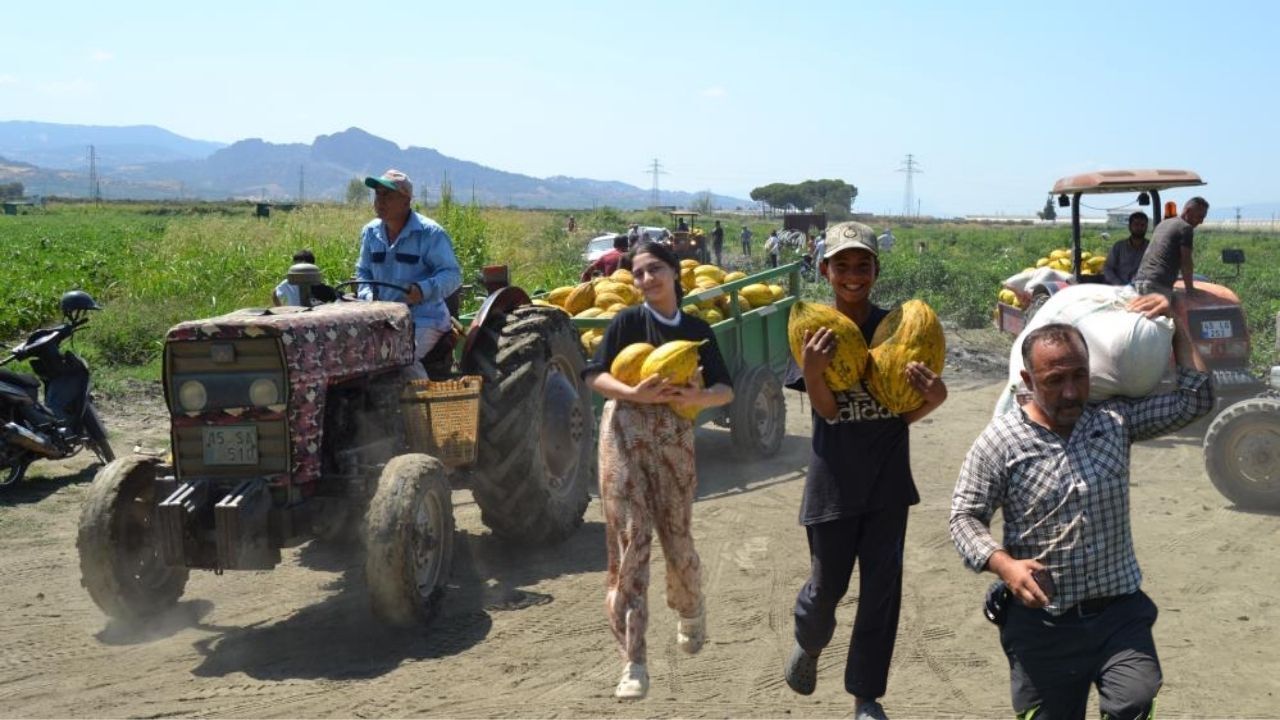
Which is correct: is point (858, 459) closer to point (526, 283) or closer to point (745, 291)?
point (745, 291)

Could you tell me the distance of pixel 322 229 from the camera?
72.1ft

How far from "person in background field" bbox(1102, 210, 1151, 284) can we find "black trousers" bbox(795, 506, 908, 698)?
7587 millimetres

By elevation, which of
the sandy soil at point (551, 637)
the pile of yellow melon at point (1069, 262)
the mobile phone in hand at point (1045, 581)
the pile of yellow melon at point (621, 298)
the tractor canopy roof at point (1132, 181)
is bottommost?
the sandy soil at point (551, 637)

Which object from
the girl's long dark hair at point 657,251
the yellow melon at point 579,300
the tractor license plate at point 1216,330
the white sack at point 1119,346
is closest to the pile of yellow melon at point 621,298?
the yellow melon at point 579,300

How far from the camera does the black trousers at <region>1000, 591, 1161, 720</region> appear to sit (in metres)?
3.42

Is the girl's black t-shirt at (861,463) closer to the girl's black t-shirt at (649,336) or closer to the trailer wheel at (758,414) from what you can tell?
the girl's black t-shirt at (649,336)

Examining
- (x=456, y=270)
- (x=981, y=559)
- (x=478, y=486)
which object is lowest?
(x=478, y=486)

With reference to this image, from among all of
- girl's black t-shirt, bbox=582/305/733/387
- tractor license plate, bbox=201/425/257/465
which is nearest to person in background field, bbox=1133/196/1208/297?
girl's black t-shirt, bbox=582/305/733/387

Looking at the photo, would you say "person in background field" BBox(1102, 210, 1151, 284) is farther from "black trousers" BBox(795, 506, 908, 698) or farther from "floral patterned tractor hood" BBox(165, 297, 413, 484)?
"black trousers" BBox(795, 506, 908, 698)

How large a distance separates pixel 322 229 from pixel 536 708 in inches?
717

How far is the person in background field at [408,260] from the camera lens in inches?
281

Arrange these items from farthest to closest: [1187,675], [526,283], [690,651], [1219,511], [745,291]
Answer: [526,283]
[745,291]
[1219,511]
[1187,675]
[690,651]

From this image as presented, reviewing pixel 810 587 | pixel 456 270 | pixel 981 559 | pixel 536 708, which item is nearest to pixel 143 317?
pixel 456 270

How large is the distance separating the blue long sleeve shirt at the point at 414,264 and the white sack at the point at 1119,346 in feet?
11.7
